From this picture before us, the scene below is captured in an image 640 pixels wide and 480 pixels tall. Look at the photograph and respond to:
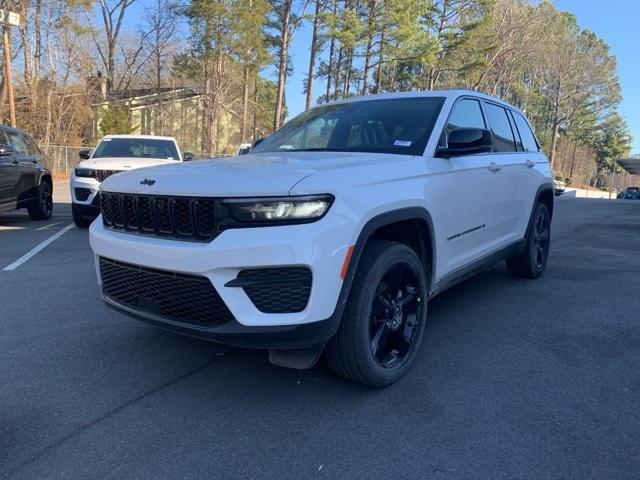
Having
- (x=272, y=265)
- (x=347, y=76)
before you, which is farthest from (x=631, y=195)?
(x=272, y=265)

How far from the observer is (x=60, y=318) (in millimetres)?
4316

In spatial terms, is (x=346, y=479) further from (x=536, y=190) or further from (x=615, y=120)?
(x=615, y=120)

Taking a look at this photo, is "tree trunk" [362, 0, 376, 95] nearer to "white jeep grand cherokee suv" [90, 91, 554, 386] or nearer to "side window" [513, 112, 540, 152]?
"side window" [513, 112, 540, 152]

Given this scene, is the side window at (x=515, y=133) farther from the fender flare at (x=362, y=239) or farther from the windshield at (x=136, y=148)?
the windshield at (x=136, y=148)

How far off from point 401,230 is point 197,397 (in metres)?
1.60

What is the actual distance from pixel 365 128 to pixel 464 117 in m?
0.84

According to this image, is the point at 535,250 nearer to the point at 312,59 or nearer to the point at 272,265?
the point at 272,265


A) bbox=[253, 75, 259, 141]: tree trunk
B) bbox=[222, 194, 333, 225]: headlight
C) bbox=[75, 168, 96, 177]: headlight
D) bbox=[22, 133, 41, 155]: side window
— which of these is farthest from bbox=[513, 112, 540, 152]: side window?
bbox=[253, 75, 259, 141]: tree trunk

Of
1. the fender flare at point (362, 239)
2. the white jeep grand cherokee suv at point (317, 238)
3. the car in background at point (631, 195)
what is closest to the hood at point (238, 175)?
the white jeep grand cherokee suv at point (317, 238)

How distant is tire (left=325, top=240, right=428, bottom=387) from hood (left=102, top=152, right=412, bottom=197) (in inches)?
22.1

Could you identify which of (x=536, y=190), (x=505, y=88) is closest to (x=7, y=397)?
(x=536, y=190)

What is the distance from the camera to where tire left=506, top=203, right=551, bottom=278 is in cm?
563

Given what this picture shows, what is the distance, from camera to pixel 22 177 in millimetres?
9039

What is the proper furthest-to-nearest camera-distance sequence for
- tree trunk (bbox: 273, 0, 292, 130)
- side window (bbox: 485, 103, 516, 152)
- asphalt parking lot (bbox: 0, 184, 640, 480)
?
tree trunk (bbox: 273, 0, 292, 130)
side window (bbox: 485, 103, 516, 152)
asphalt parking lot (bbox: 0, 184, 640, 480)
